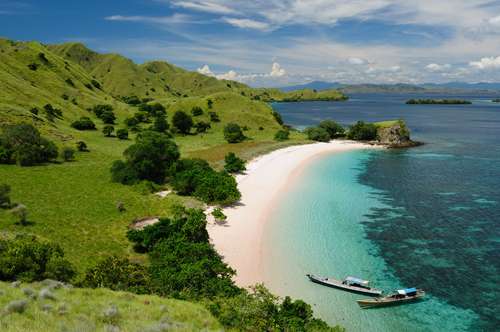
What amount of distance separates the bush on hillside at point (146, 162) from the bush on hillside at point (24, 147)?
576 inches

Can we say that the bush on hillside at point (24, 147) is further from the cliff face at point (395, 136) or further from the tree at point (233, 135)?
the cliff face at point (395, 136)

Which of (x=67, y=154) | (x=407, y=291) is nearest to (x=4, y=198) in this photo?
(x=67, y=154)

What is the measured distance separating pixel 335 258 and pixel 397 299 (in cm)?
870

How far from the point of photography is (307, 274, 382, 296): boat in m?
30.3

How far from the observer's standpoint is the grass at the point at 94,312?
49.2 feet

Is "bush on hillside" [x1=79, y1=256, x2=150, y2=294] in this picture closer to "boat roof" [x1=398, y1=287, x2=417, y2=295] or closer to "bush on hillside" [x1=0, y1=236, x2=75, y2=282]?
"bush on hillside" [x1=0, y1=236, x2=75, y2=282]

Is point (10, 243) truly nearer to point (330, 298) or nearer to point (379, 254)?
point (330, 298)

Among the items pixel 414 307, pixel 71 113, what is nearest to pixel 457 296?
pixel 414 307

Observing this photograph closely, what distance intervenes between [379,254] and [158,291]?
2471 centimetres

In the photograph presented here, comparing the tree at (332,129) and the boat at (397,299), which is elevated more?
the tree at (332,129)

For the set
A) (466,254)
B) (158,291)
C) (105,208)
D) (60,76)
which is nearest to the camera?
(158,291)

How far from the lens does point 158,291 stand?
25703mm

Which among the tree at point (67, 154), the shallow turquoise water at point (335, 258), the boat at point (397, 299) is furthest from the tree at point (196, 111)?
the boat at point (397, 299)

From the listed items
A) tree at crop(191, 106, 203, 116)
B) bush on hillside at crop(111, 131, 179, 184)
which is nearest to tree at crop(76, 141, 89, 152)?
bush on hillside at crop(111, 131, 179, 184)
